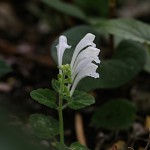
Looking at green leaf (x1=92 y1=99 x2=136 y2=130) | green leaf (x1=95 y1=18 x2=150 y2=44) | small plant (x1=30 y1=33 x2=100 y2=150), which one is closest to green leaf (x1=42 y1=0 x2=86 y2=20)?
green leaf (x1=95 y1=18 x2=150 y2=44)

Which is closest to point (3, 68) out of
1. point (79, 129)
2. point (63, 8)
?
point (79, 129)

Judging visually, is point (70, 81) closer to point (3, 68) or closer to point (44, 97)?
point (44, 97)

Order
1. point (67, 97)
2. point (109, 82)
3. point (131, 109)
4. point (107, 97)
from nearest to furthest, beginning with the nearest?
point (67, 97) < point (109, 82) < point (131, 109) < point (107, 97)

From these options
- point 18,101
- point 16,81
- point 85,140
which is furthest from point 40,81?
point 85,140

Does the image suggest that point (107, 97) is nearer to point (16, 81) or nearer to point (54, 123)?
point (16, 81)

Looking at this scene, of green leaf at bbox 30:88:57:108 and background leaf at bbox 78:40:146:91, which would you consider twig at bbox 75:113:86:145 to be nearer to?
background leaf at bbox 78:40:146:91

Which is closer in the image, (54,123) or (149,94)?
(54,123)

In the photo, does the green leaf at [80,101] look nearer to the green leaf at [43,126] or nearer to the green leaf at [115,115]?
the green leaf at [43,126]
